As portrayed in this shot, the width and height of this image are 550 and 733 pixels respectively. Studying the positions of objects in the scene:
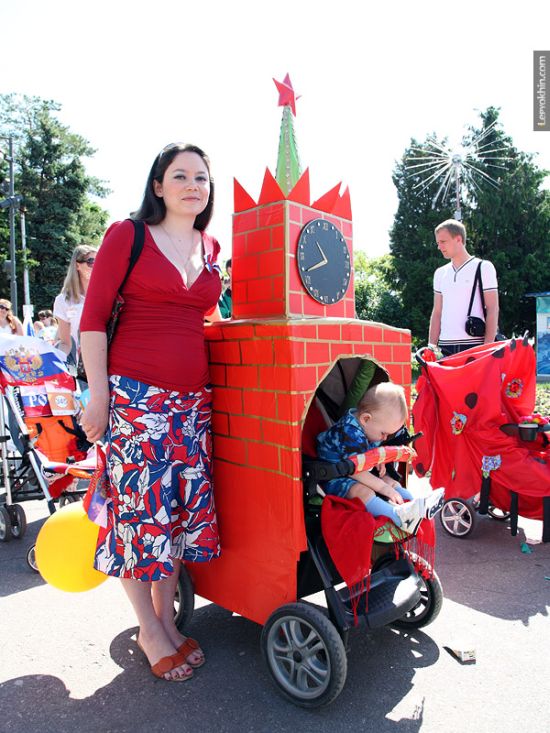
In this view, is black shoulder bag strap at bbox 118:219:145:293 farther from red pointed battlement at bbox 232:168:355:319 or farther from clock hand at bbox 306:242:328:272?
clock hand at bbox 306:242:328:272

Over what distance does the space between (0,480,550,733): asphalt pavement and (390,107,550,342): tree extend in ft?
79.7

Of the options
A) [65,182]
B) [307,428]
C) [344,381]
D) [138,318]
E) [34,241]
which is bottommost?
[307,428]

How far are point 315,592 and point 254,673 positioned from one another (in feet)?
1.33

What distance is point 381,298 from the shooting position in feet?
101

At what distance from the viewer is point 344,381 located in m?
2.77

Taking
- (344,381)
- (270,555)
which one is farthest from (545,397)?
(270,555)

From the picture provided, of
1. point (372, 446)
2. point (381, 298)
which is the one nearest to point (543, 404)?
point (372, 446)

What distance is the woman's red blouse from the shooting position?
204 cm

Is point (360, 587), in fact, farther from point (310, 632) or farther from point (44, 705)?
point (44, 705)

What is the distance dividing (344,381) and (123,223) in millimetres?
1294

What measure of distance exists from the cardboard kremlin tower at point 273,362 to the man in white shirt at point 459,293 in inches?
75.1

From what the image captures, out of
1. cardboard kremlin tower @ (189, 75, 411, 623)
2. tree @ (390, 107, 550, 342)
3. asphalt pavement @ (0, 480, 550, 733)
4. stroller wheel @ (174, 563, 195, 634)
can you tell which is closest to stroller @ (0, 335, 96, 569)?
asphalt pavement @ (0, 480, 550, 733)

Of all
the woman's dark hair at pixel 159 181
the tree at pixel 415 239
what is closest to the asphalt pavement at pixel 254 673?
the woman's dark hair at pixel 159 181

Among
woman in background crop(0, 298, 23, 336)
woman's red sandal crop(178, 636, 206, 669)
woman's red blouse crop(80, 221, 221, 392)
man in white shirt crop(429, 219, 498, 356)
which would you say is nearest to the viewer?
woman's red blouse crop(80, 221, 221, 392)
